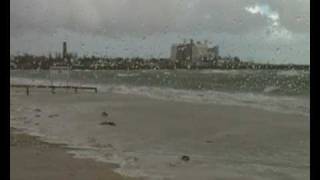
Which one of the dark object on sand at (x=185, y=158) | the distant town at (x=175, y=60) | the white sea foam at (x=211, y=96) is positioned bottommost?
the dark object on sand at (x=185, y=158)

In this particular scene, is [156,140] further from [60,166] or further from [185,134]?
[60,166]

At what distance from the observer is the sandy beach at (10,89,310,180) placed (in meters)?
4.39

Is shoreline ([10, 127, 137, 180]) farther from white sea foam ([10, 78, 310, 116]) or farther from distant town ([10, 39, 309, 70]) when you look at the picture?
white sea foam ([10, 78, 310, 116])

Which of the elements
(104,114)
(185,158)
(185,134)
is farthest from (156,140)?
(104,114)

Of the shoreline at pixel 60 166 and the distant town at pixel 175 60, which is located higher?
the distant town at pixel 175 60

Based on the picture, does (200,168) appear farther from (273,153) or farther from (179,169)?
(273,153)

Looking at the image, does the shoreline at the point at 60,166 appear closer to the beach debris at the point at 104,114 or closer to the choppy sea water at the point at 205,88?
the beach debris at the point at 104,114

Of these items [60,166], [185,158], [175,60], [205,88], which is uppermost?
[175,60]

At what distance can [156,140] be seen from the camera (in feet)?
23.7

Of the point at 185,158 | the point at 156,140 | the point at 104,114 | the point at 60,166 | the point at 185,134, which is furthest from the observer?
the point at 104,114

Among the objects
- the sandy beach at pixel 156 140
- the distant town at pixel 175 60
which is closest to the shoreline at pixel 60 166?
the sandy beach at pixel 156 140

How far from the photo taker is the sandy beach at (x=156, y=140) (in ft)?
14.4

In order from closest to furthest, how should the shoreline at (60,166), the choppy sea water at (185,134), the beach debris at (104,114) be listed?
1. the shoreline at (60,166)
2. the choppy sea water at (185,134)
3. the beach debris at (104,114)
